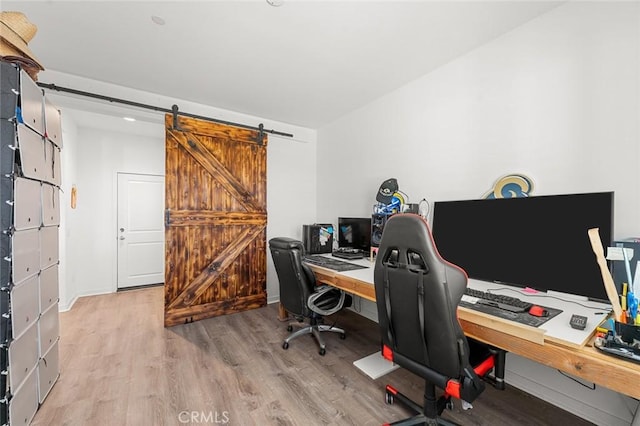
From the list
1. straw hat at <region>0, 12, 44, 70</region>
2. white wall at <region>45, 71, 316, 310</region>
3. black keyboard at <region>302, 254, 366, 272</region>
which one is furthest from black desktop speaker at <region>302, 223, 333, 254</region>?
straw hat at <region>0, 12, 44, 70</region>

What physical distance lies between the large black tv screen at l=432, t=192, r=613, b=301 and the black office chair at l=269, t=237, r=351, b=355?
1.13m

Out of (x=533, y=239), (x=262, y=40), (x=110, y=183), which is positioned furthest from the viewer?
(x=110, y=183)

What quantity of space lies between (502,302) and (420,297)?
0.59 m

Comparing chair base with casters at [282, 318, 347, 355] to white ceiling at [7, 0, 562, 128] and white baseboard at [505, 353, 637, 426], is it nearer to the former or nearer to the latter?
white baseboard at [505, 353, 637, 426]

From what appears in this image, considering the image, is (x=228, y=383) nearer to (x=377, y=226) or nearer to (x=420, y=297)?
(x=420, y=297)

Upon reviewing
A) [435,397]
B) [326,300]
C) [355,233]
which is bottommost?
[435,397]

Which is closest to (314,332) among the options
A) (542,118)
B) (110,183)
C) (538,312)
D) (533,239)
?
(538,312)

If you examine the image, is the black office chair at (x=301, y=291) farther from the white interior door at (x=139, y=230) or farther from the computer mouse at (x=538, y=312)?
the white interior door at (x=139, y=230)

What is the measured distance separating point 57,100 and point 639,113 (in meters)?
4.70

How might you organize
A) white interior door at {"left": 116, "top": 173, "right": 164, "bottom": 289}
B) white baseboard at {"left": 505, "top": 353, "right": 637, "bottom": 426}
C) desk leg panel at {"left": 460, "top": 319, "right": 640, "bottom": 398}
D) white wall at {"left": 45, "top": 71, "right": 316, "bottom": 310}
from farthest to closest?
white interior door at {"left": 116, "top": 173, "right": 164, "bottom": 289}
white wall at {"left": 45, "top": 71, "right": 316, "bottom": 310}
white baseboard at {"left": 505, "top": 353, "right": 637, "bottom": 426}
desk leg panel at {"left": 460, "top": 319, "right": 640, "bottom": 398}

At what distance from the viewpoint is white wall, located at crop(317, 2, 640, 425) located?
5.12 feet

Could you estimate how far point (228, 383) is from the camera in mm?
2035

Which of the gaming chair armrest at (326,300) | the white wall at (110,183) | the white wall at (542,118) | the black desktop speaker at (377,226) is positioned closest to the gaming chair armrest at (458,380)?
the white wall at (542,118)

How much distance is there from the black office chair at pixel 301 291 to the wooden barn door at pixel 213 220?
3.81ft
